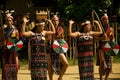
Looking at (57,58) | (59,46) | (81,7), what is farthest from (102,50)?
(81,7)

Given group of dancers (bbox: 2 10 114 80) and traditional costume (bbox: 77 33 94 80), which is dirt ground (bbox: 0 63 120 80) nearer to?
group of dancers (bbox: 2 10 114 80)

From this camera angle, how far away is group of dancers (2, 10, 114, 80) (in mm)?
11172

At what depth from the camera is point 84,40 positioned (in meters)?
11.3

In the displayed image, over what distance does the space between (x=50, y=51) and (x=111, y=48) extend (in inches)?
62.3

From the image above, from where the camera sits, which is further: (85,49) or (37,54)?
(85,49)

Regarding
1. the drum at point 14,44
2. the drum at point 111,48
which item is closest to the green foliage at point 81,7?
the drum at point 111,48

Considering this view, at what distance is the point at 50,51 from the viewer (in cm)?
1314

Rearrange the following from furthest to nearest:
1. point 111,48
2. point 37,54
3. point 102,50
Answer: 1. point 102,50
2. point 111,48
3. point 37,54

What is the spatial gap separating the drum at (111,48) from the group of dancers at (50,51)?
0.19m

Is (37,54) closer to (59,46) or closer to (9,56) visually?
(9,56)

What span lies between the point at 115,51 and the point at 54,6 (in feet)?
38.8

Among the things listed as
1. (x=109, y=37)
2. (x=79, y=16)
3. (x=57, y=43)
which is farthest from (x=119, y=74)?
(x=79, y=16)

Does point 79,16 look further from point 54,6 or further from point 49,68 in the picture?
point 49,68

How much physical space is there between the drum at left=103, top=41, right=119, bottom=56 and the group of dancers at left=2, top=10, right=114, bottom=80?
190 mm
